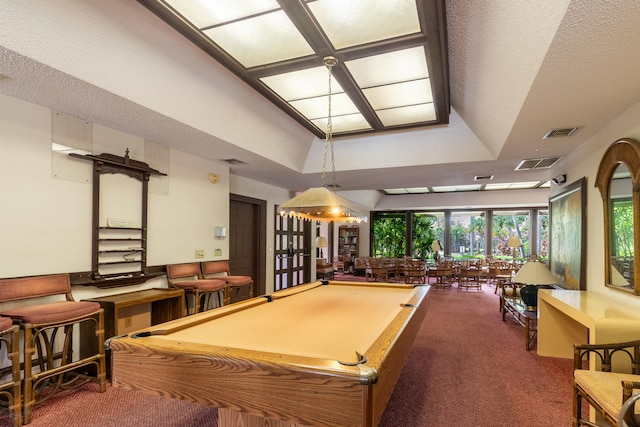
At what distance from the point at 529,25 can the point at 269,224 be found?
5.87 meters

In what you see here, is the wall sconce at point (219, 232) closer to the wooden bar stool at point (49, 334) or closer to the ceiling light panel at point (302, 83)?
the wooden bar stool at point (49, 334)

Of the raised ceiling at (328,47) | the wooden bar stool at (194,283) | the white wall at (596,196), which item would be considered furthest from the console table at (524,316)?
the wooden bar stool at (194,283)

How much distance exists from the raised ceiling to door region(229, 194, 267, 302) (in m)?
2.77

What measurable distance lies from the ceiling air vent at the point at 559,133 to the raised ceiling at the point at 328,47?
1151 millimetres

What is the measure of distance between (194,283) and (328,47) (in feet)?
10.4

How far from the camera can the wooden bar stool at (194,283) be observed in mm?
4242

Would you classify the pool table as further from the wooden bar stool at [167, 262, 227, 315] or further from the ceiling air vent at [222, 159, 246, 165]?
the ceiling air vent at [222, 159, 246, 165]

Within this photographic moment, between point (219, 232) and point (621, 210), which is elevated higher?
point (621, 210)

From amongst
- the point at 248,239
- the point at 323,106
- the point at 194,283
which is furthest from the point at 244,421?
the point at 248,239

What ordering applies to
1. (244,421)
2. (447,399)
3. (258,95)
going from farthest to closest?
(258,95) < (447,399) < (244,421)

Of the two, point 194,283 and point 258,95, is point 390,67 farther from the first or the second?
point 194,283

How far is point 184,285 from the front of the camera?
4.26m

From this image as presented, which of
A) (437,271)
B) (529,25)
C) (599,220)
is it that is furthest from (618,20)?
(437,271)

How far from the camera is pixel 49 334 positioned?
3.16m
